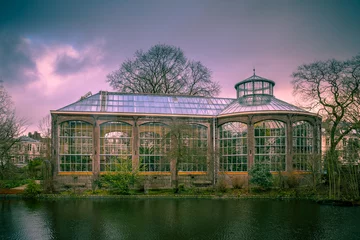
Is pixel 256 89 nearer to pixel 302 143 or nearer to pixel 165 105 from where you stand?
pixel 302 143

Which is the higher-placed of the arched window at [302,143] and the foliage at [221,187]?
the arched window at [302,143]

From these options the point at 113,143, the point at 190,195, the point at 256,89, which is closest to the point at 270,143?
the point at 256,89

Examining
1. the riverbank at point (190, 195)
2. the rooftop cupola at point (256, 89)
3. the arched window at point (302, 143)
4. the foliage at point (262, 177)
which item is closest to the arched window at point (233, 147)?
the foliage at point (262, 177)

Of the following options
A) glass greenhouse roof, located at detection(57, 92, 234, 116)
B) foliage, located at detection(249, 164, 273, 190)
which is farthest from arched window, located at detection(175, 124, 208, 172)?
glass greenhouse roof, located at detection(57, 92, 234, 116)

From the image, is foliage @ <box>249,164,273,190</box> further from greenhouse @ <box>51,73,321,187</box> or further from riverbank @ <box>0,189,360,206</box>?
greenhouse @ <box>51,73,321,187</box>

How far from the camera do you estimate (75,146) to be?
97.7 ft

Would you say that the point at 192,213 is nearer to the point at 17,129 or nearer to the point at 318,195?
the point at 318,195

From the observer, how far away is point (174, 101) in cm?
3525

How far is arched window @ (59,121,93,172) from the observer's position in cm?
2944

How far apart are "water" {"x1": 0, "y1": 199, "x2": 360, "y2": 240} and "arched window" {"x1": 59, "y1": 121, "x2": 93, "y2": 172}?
21.7 ft

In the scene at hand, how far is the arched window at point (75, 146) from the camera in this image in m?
29.4

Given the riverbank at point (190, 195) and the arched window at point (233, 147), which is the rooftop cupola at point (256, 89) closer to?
the arched window at point (233, 147)

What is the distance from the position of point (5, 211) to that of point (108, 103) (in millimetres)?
15440

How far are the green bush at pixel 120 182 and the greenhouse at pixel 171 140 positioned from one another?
4.27ft
